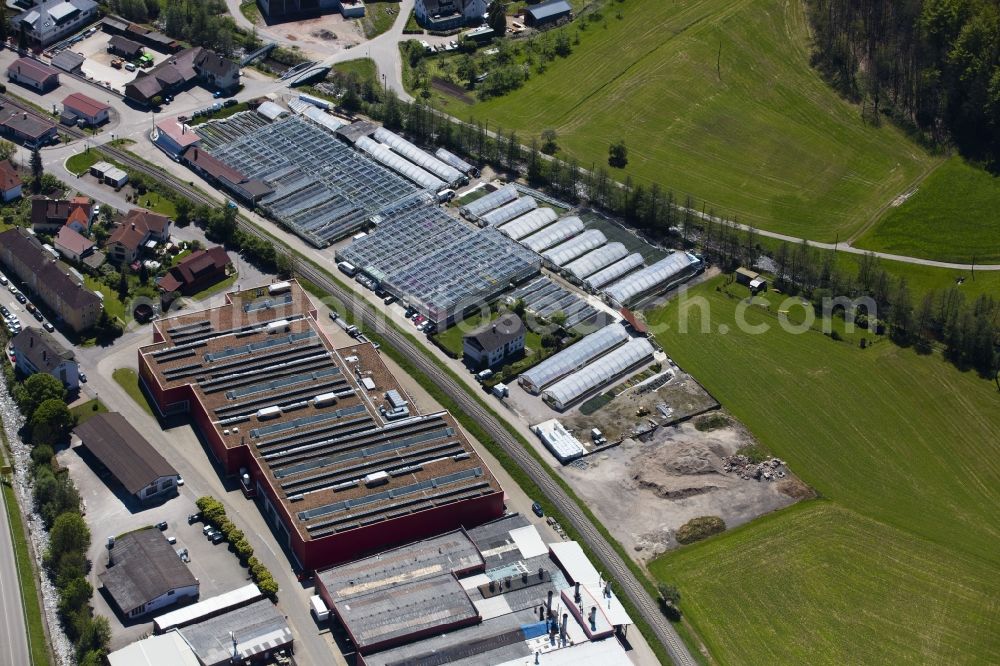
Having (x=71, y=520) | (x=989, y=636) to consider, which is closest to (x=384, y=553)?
(x=71, y=520)

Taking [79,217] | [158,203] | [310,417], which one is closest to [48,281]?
[79,217]

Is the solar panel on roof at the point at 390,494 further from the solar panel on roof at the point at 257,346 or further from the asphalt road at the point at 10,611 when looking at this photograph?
the asphalt road at the point at 10,611

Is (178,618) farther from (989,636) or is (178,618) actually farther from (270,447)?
(989,636)

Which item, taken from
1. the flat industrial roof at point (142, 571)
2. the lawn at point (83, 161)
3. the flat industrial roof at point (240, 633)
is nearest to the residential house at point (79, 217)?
the lawn at point (83, 161)

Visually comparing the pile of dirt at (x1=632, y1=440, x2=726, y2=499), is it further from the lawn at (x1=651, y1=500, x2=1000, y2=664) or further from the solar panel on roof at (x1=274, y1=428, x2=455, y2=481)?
the solar panel on roof at (x1=274, y1=428, x2=455, y2=481)

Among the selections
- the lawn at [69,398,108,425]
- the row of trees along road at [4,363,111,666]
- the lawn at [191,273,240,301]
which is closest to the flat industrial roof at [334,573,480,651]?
the row of trees along road at [4,363,111,666]

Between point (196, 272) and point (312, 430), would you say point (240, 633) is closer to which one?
point (312, 430)

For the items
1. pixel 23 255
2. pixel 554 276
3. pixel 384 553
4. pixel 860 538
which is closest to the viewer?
pixel 384 553
